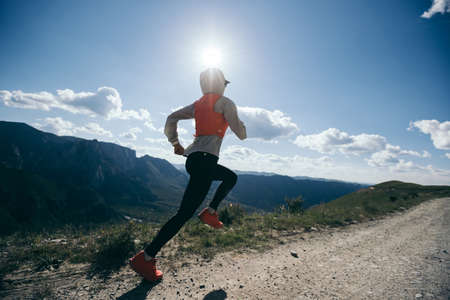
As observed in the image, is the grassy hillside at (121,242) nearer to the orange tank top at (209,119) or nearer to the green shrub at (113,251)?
the green shrub at (113,251)

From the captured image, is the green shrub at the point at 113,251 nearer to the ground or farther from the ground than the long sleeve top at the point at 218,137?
nearer to the ground

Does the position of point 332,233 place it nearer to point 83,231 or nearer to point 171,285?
point 171,285

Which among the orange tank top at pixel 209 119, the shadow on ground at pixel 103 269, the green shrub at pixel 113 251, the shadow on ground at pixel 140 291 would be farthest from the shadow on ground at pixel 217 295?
the orange tank top at pixel 209 119

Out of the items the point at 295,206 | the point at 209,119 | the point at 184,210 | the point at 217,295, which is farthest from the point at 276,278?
the point at 295,206

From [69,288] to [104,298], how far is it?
66 cm

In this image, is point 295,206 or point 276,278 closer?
point 276,278

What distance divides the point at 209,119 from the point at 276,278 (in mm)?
2806

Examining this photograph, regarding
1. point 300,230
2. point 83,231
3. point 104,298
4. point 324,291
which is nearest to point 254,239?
point 300,230

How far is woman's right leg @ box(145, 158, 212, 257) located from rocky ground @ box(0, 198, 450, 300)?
618 mm

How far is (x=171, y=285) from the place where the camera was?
3.12 metres

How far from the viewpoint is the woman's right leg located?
10.1 ft

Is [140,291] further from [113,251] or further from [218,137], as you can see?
[218,137]

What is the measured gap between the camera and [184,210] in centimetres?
316

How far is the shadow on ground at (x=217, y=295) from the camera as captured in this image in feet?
9.05
